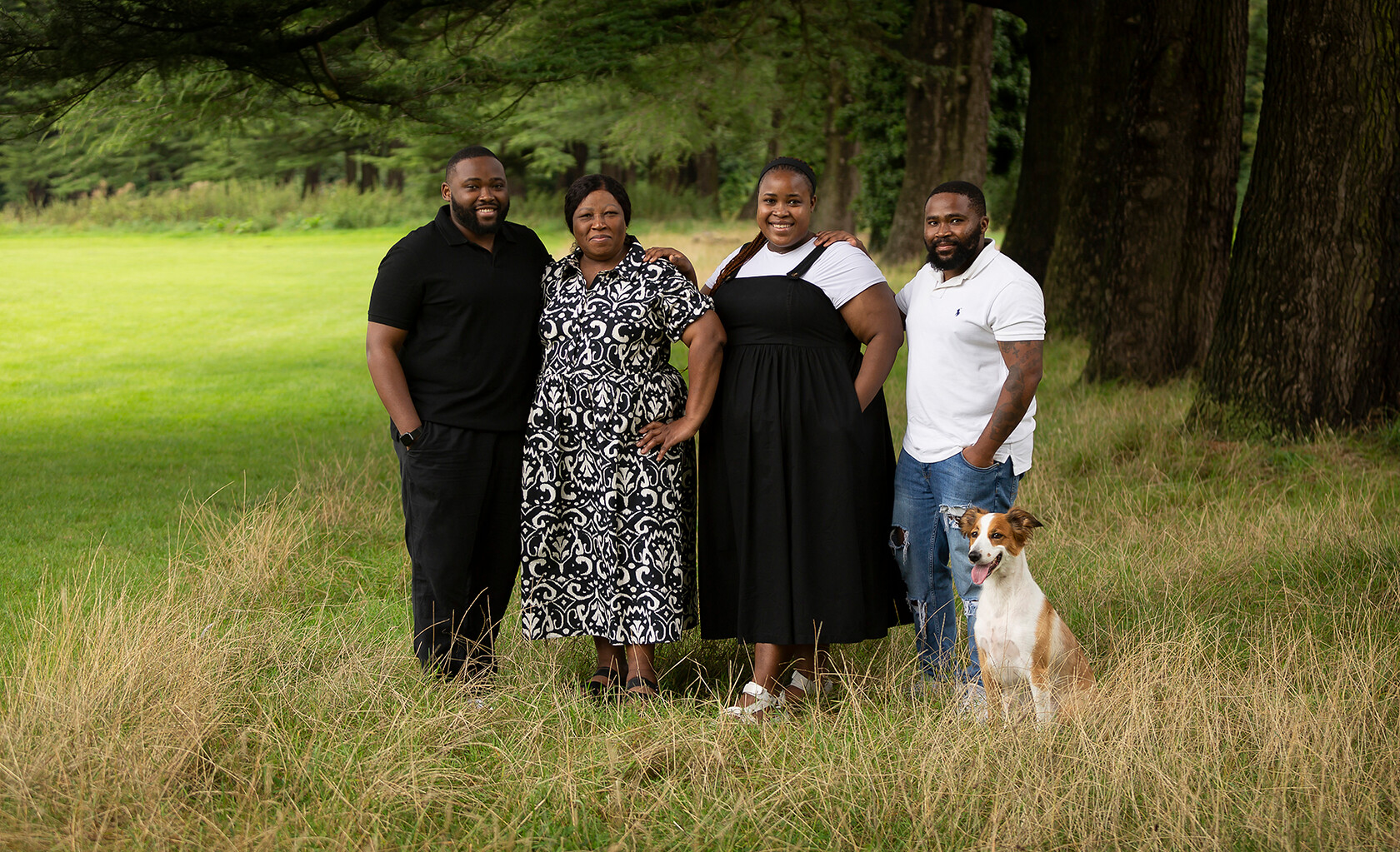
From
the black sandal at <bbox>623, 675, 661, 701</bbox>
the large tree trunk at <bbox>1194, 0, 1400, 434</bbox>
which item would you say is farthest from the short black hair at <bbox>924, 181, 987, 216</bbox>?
the large tree trunk at <bbox>1194, 0, 1400, 434</bbox>

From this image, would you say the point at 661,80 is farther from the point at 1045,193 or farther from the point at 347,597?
the point at 347,597

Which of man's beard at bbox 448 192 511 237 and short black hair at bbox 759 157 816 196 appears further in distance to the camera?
man's beard at bbox 448 192 511 237

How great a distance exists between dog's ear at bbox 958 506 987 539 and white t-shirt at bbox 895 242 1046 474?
0.25 m

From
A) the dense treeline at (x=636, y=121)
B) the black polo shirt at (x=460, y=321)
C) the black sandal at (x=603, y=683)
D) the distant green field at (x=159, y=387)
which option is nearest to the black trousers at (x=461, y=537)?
the black polo shirt at (x=460, y=321)

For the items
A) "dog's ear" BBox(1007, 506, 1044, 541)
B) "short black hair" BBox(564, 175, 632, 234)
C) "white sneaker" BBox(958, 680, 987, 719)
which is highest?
"short black hair" BBox(564, 175, 632, 234)

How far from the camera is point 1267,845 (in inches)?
133

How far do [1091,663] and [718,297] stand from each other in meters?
2.05

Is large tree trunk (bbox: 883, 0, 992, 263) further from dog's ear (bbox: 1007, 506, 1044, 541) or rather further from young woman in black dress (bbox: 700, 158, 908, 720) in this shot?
dog's ear (bbox: 1007, 506, 1044, 541)

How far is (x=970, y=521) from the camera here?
13.3ft

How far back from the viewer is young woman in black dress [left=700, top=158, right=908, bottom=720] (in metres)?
4.41

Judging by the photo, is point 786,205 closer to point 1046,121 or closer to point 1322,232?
point 1322,232

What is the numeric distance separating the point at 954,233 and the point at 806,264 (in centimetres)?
54

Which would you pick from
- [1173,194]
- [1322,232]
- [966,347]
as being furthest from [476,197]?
[1173,194]

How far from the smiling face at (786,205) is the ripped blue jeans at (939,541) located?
0.88 m
